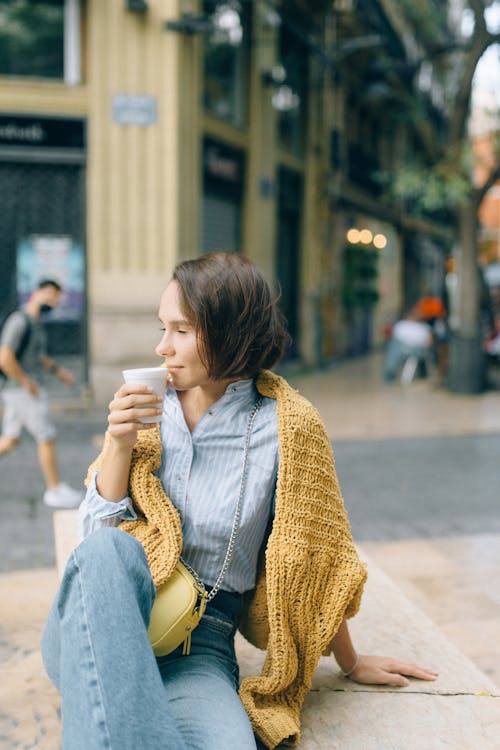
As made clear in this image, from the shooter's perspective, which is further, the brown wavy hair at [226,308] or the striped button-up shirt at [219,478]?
the striped button-up shirt at [219,478]

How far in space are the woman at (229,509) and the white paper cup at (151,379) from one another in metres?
0.02

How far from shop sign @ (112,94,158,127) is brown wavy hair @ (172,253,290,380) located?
934cm

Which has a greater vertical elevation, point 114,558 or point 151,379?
point 151,379

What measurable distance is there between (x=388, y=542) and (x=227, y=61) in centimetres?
1016

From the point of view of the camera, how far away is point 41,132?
10.9m

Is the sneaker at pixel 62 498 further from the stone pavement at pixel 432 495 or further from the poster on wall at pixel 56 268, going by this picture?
the poster on wall at pixel 56 268

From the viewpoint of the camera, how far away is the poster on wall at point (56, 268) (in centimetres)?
1127

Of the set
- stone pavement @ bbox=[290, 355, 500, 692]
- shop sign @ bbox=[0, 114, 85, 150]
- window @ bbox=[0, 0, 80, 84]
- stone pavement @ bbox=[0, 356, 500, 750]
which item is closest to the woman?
stone pavement @ bbox=[0, 356, 500, 750]

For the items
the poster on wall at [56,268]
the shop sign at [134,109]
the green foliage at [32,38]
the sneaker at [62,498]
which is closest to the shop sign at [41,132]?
the shop sign at [134,109]

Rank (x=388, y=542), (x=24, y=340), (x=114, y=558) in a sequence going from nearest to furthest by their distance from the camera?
1. (x=114, y=558)
2. (x=388, y=542)
3. (x=24, y=340)

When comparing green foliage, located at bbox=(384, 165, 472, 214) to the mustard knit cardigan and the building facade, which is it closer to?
the building facade

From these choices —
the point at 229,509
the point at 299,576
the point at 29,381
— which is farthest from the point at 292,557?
the point at 29,381

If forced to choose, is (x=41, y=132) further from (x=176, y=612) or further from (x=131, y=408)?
(x=176, y=612)

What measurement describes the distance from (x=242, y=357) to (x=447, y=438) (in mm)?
7483
